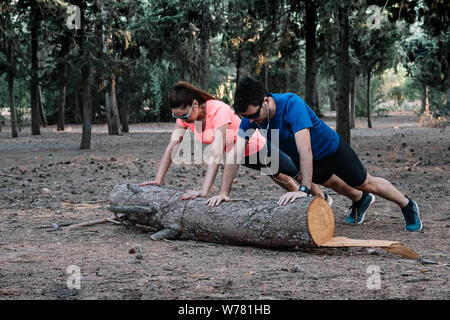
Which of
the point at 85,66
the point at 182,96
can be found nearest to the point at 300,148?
the point at 182,96

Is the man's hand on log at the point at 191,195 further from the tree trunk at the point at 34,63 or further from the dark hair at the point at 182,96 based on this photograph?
the tree trunk at the point at 34,63

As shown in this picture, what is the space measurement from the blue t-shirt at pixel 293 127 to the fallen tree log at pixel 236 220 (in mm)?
623

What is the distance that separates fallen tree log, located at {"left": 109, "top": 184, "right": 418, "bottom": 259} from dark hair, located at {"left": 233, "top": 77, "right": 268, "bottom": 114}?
0.95 metres

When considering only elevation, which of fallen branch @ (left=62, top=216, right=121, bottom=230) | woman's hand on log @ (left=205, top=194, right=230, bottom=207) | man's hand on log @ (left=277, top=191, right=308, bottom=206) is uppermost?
man's hand on log @ (left=277, top=191, right=308, bottom=206)

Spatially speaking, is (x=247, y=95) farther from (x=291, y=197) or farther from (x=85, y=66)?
(x=85, y=66)

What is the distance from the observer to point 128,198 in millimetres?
6039

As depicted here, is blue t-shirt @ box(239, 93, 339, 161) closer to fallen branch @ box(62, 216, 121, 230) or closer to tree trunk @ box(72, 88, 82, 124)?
fallen branch @ box(62, 216, 121, 230)

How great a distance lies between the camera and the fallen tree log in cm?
484

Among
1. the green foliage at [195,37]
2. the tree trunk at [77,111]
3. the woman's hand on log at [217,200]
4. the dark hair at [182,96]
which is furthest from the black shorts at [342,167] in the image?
the tree trunk at [77,111]

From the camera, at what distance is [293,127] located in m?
4.98

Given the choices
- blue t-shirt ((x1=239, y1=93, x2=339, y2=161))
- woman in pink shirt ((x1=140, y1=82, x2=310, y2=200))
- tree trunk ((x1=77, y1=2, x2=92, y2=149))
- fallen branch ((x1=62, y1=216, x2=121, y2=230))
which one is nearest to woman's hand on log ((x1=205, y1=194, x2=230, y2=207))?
woman in pink shirt ((x1=140, y1=82, x2=310, y2=200))

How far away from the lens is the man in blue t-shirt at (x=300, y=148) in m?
4.93

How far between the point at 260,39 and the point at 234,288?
635 inches

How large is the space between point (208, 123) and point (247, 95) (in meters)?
0.90
